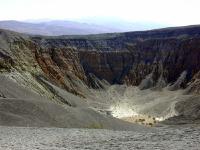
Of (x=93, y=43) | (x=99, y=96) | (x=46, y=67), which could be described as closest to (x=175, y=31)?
(x=93, y=43)

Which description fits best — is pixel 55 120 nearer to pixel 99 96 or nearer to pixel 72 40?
pixel 99 96

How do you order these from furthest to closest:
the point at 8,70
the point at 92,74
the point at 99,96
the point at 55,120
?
the point at 92,74 → the point at 99,96 → the point at 8,70 → the point at 55,120

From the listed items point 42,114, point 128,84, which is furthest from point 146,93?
point 42,114

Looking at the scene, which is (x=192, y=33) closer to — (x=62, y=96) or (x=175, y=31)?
(x=175, y=31)

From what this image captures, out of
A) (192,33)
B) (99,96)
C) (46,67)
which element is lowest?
(99,96)

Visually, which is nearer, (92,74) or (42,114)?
(42,114)

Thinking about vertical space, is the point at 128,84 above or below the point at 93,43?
below

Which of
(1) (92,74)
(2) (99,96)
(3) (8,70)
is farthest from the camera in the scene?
(1) (92,74)
